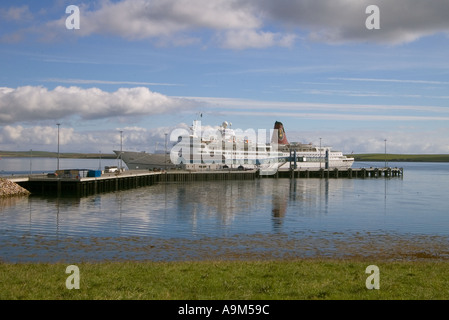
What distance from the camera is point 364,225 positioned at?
30984 millimetres

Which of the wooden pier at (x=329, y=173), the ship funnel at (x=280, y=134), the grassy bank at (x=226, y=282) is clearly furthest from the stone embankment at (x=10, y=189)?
the ship funnel at (x=280, y=134)

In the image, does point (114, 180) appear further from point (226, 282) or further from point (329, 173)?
point (329, 173)

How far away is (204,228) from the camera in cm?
2806

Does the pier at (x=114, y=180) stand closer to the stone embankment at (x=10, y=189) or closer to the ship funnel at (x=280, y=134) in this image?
the stone embankment at (x=10, y=189)

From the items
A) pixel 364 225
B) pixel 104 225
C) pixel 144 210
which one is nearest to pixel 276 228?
pixel 364 225

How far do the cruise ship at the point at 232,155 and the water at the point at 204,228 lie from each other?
54579 mm

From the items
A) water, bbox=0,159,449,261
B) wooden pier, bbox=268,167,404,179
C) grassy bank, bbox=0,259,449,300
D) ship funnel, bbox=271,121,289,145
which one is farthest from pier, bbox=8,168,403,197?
grassy bank, bbox=0,259,449,300

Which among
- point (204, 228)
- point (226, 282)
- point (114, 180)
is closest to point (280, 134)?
point (114, 180)

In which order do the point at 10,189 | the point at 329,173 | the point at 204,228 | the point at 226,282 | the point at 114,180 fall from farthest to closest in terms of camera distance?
the point at 329,173 < the point at 114,180 < the point at 10,189 < the point at 204,228 < the point at 226,282

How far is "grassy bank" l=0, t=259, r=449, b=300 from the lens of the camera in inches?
402

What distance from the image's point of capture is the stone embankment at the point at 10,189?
4504 centimetres

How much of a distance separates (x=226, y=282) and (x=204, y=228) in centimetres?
1664
